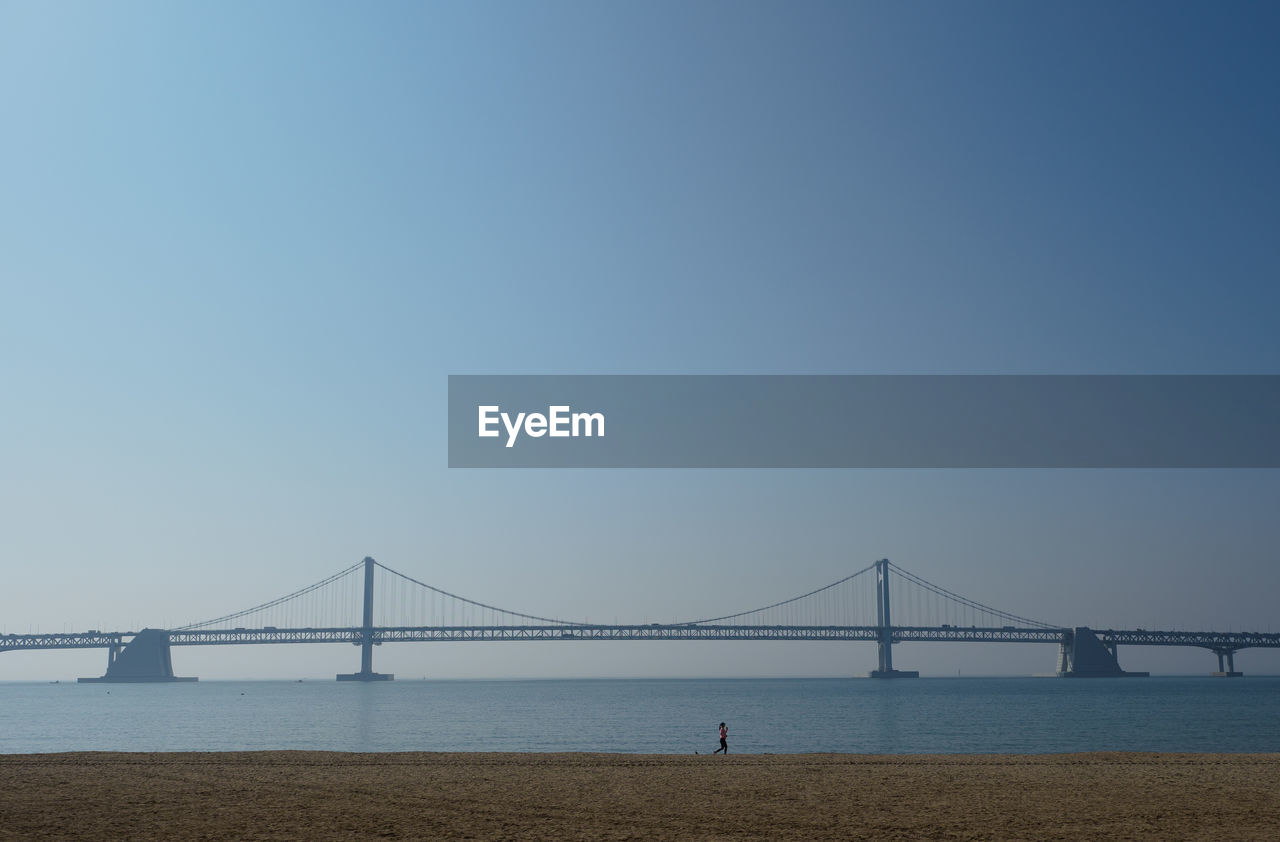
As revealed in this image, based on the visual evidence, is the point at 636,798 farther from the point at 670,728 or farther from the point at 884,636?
the point at 884,636

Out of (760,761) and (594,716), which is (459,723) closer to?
(594,716)

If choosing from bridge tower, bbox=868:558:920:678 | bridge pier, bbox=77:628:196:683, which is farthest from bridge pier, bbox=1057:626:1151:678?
bridge pier, bbox=77:628:196:683

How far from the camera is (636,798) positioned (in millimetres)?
15469

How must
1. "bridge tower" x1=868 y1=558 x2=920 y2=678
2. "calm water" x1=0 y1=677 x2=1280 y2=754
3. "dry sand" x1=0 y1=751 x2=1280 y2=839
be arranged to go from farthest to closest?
"bridge tower" x1=868 y1=558 x2=920 y2=678 → "calm water" x1=0 y1=677 x2=1280 y2=754 → "dry sand" x1=0 y1=751 x2=1280 y2=839

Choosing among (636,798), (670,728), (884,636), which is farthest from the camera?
(884,636)

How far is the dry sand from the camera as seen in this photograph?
12.6m

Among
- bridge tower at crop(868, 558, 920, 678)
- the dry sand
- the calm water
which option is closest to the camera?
the dry sand

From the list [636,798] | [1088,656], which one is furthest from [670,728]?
[1088,656]

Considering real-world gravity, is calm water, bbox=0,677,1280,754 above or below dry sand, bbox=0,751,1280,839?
below

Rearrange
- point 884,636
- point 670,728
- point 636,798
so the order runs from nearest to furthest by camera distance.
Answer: point 636,798, point 670,728, point 884,636

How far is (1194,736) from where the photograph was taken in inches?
1454

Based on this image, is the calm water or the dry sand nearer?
the dry sand

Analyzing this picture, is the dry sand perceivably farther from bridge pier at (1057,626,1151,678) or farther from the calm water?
bridge pier at (1057,626,1151,678)

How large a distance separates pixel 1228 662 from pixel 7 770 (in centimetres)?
15788
